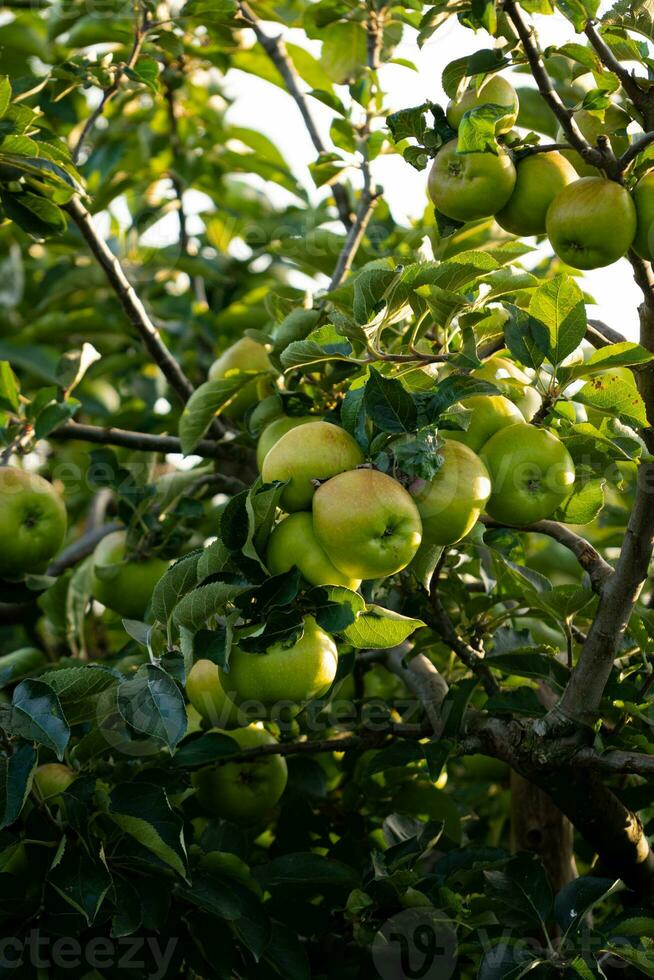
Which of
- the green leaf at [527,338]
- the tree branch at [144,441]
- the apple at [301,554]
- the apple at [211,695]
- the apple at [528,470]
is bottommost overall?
the apple at [211,695]

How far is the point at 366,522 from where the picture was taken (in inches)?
42.4

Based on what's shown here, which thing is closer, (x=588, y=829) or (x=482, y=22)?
(x=482, y=22)

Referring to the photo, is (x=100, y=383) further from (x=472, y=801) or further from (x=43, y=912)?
(x=43, y=912)

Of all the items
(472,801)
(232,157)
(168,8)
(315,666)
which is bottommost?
(472,801)

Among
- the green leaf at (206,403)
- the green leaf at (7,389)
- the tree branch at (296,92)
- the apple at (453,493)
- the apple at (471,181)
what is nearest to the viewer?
the apple at (453,493)

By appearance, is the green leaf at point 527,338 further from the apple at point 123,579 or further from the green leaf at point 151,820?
the apple at point 123,579

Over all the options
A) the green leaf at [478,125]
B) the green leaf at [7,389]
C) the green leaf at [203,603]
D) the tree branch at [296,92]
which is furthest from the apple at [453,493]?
the tree branch at [296,92]

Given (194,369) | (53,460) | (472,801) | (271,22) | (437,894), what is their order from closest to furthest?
(437,894), (472,801), (271,22), (194,369), (53,460)

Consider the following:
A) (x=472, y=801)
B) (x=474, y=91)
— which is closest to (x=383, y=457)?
(x=474, y=91)

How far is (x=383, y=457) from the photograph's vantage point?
3.89ft

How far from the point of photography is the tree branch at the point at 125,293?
70.6 inches

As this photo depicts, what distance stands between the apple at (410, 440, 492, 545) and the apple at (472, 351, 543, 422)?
0.20 meters

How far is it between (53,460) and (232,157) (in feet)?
3.37

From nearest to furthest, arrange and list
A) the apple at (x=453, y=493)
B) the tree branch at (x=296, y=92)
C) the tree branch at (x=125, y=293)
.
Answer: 1. the apple at (x=453, y=493)
2. the tree branch at (x=125, y=293)
3. the tree branch at (x=296, y=92)
